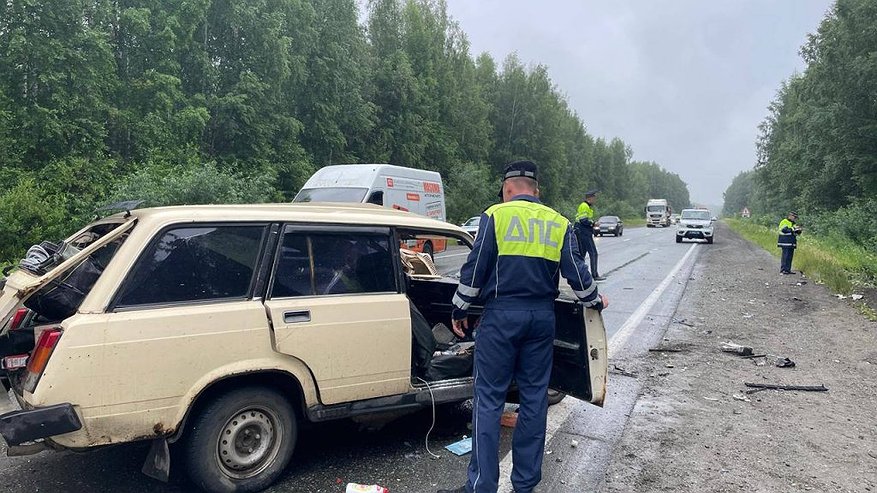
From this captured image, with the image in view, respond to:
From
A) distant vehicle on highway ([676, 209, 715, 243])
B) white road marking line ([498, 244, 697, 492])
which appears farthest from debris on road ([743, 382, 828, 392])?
distant vehicle on highway ([676, 209, 715, 243])

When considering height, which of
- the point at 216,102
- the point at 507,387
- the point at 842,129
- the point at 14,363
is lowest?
the point at 507,387

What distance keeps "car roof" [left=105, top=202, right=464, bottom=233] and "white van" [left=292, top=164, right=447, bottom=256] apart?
983 cm

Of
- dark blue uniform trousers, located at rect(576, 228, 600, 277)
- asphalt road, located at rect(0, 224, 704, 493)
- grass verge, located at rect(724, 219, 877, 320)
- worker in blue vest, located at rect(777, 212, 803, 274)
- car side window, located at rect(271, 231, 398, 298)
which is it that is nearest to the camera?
asphalt road, located at rect(0, 224, 704, 493)

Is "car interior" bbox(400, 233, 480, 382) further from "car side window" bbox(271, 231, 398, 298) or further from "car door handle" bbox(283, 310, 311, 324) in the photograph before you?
"car door handle" bbox(283, 310, 311, 324)

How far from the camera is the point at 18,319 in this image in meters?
3.79

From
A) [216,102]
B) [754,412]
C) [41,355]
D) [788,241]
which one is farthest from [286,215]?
[216,102]

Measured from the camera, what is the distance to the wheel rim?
11.1ft

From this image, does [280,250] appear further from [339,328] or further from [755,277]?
[755,277]

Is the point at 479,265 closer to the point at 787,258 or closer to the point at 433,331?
the point at 433,331

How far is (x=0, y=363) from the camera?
11.3 ft

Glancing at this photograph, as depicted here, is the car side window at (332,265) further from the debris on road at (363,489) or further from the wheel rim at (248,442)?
the debris on road at (363,489)

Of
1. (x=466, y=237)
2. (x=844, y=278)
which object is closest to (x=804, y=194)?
(x=844, y=278)

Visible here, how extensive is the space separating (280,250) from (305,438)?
1488 millimetres

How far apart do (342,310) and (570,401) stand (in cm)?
256
